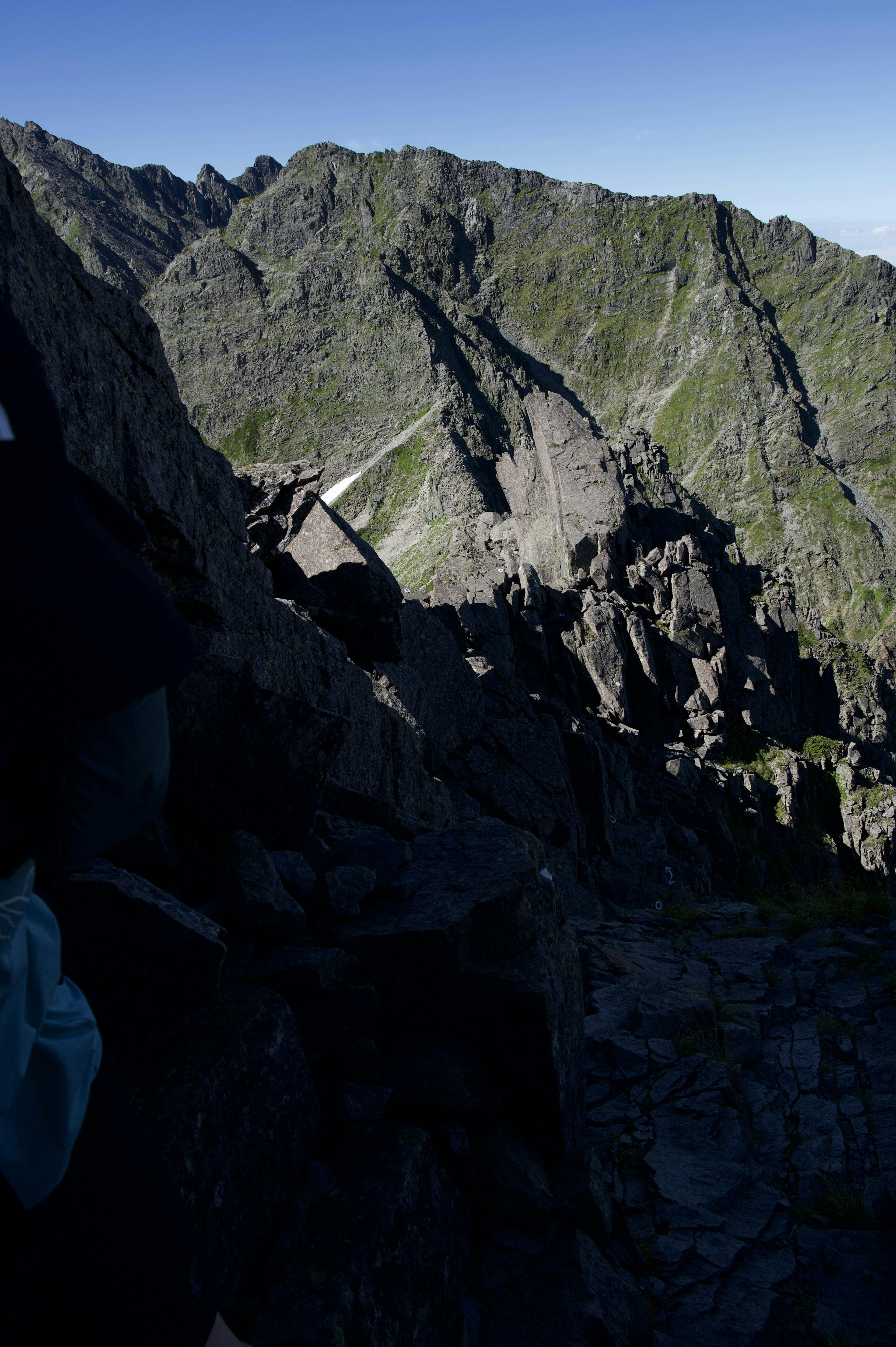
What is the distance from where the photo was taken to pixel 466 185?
14212cm

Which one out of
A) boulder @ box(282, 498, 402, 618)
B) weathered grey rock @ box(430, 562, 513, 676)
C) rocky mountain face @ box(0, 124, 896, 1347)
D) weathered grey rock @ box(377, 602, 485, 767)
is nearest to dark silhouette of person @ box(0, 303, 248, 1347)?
rocky mountain face @ box(0, 124, 896, 1347)

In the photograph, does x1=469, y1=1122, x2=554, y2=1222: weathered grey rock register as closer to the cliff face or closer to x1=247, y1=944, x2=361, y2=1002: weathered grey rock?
x1=247, y1=944, x2=361, y2=1002: weathered grey rock

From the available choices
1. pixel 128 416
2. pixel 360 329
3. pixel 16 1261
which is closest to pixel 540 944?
pixel 16 1261

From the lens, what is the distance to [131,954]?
431 centimetres

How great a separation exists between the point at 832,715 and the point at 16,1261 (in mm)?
82891

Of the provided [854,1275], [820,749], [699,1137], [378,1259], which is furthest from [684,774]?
[378,1259]

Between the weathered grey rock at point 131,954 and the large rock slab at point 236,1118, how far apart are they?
0.72ft

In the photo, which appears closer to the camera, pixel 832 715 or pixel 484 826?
pixel 484 826

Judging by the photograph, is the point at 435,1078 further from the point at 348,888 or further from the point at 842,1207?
the point at 842,1207

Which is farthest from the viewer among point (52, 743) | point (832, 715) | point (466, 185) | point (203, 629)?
point (466, 185)

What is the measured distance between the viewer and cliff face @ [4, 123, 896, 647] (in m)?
87.7

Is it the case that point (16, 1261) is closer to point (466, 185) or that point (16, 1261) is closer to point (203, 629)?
point (203, 629)

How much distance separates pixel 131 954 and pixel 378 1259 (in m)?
2.09

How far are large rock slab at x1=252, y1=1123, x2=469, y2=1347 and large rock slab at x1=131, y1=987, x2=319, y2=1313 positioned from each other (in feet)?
0.75
